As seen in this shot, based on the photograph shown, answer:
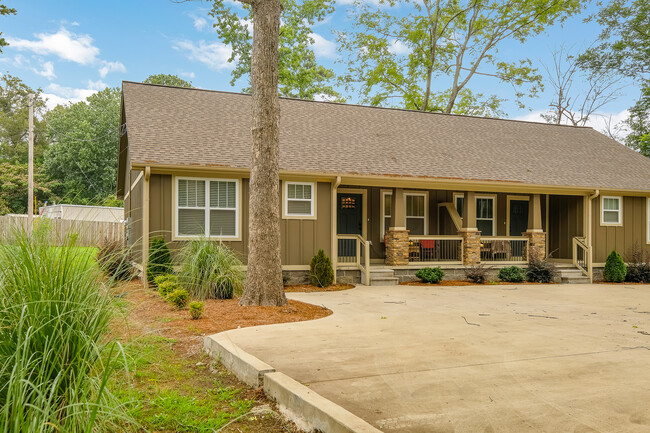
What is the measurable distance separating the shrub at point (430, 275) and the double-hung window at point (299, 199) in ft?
11.5

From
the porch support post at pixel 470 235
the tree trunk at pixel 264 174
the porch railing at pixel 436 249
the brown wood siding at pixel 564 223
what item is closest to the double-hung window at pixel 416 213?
the porch railing at pixel 436 249

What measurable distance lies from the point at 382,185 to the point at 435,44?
50.0ft

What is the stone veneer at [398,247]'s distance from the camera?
13547 millimetres

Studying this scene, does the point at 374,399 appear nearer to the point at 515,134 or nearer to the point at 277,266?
the point at 277,266

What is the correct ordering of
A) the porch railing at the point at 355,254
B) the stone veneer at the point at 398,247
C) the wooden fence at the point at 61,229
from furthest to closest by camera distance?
the stone veneer at the point at 398,247 → the porch railing at the point at 355,254 → the wooden fence at the point at 61,229

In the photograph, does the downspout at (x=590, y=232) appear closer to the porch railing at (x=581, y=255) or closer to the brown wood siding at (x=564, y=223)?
the porch railing at (x=581, y=255)

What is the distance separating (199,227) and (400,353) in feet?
25.0

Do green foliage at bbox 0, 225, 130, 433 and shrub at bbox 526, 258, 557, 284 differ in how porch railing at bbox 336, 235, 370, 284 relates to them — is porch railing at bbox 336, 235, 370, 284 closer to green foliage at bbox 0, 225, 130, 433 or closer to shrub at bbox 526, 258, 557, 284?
shrub at bbox 526, 258, 557, 284

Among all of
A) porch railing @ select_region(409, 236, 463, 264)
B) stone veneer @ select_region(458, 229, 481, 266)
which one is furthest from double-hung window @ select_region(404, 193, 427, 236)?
→ stone veneer @ select_region(458, 229, 481, 266)

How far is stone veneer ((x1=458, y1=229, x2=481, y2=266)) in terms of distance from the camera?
14.2 meters

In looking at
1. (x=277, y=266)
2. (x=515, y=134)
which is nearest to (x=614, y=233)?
(x=515, y=134)

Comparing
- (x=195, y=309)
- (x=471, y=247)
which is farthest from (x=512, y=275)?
(x=195, y=309)

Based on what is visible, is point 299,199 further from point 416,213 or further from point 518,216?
point 518,216

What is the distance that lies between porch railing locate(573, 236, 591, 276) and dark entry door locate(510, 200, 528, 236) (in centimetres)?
198
